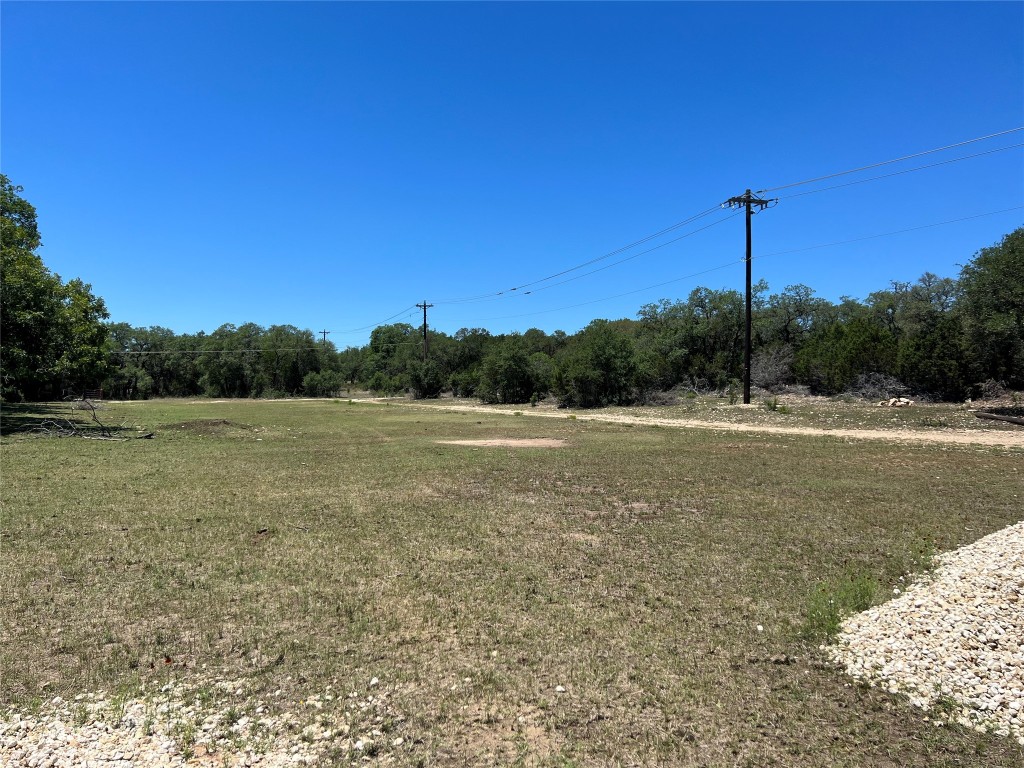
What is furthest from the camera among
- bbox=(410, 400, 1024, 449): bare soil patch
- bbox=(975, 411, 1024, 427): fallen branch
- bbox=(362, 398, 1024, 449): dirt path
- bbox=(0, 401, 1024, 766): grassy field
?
bbox=(975, 411, 1024, 427): fallen branch

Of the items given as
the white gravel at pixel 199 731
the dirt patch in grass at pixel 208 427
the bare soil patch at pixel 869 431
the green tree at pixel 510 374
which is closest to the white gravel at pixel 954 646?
the white gravel at pixel 199 731

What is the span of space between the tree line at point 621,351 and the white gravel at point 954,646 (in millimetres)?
25138

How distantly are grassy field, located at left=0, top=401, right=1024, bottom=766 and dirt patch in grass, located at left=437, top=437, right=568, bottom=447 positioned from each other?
801cm

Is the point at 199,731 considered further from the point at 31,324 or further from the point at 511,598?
the point at 31,324

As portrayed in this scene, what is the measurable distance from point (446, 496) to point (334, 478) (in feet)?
12.1

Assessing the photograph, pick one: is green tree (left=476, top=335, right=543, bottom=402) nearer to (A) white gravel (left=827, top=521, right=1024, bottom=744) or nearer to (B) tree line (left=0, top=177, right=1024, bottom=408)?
(B) tree line (left=0, top=177, right=1024, bottom=408)

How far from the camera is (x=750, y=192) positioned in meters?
32.7

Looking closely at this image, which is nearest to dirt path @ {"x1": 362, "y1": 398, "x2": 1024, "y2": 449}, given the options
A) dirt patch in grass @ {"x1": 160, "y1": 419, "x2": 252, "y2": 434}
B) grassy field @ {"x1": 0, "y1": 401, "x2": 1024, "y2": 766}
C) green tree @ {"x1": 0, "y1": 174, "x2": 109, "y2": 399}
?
grassy field @ {"x1": 0, "y1": 401, "x2": 1024, "y2": 766}

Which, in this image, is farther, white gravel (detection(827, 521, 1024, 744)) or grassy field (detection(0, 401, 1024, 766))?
A: white gravel (detection(827, 521, 1024, 744))

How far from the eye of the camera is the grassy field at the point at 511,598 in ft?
12.5

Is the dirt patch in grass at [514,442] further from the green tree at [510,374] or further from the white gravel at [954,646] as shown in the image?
the green tree at [510,374]

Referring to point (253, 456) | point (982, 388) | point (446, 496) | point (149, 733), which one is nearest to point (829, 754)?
point (149, 733)

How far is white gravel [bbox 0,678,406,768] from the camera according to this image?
3.44 metres

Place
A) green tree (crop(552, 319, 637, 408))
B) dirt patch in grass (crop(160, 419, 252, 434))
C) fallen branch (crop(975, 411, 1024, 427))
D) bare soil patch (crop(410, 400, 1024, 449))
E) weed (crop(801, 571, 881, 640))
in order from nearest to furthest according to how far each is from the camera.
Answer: weed (crop(801, 571, 881, 640)) < bare soil patch (crop(410, 400, 1024, 449)) < fallen branch (crop(975, 411, 1024, 427)) < dirt patch in grass (crop(160, 419, 252, 434)) < green tree (crop(552, 319, 637, 408))
